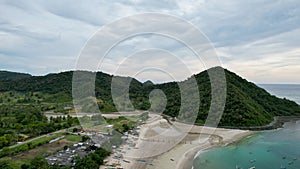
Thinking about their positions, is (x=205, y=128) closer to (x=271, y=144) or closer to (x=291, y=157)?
(x=271, y=144)

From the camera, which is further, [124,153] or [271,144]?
[271,144]

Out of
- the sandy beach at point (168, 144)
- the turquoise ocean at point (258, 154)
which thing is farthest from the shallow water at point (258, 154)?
the sandy beach at point (168, 144)

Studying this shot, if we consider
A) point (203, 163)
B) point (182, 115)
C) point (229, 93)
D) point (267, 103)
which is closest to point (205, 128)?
point (182, 115)

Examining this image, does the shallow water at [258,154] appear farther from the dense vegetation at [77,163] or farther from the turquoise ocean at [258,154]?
the dense vegetation at [77,163]

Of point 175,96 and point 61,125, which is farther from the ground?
point 175,96

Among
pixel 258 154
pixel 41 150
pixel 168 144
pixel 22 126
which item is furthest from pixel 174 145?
pixel 22 126
